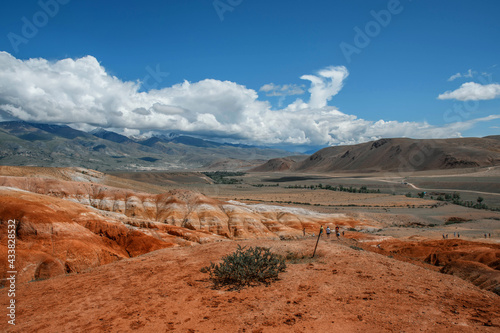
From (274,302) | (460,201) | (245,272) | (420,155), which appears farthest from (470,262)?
(420,155)

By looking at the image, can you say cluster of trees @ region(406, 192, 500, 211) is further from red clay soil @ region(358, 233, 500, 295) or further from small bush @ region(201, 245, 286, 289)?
small bush @ region(201, 245, 286, 289)

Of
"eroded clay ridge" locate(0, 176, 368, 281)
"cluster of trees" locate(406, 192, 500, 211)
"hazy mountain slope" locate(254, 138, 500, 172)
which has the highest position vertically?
"hazy mountain slope" locate(254, 138, 500, 172)

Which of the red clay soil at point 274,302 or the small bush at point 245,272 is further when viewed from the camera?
the small bush at point 245,272

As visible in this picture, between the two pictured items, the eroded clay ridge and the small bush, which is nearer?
the small bush

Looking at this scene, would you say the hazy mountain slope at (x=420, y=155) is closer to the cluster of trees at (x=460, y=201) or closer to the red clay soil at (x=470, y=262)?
the cluster of trees at (x=460, y=201)

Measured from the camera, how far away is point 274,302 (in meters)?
7.67

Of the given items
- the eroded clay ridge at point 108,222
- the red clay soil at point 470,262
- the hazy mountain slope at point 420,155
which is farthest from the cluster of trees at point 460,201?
the hazy mountain slope at point 420,155

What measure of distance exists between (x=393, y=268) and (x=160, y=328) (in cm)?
850

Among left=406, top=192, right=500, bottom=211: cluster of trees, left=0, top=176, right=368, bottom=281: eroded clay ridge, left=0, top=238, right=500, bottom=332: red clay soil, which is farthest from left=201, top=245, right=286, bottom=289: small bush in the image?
left=406, top=192, right=500, bottom=211: cluster of trees

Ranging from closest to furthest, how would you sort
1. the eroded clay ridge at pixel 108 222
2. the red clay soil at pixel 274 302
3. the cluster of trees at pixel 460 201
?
the red clay soil at pixel 274 302, the eroded clay ridge at pixel 108 222, the cluster of trees at pixel 460 201

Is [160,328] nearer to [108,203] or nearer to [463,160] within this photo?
[108,203]

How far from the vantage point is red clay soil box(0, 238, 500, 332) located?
255 inches

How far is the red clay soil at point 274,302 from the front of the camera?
648cm

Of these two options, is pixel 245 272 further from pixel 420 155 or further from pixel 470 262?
pixel 420 155
